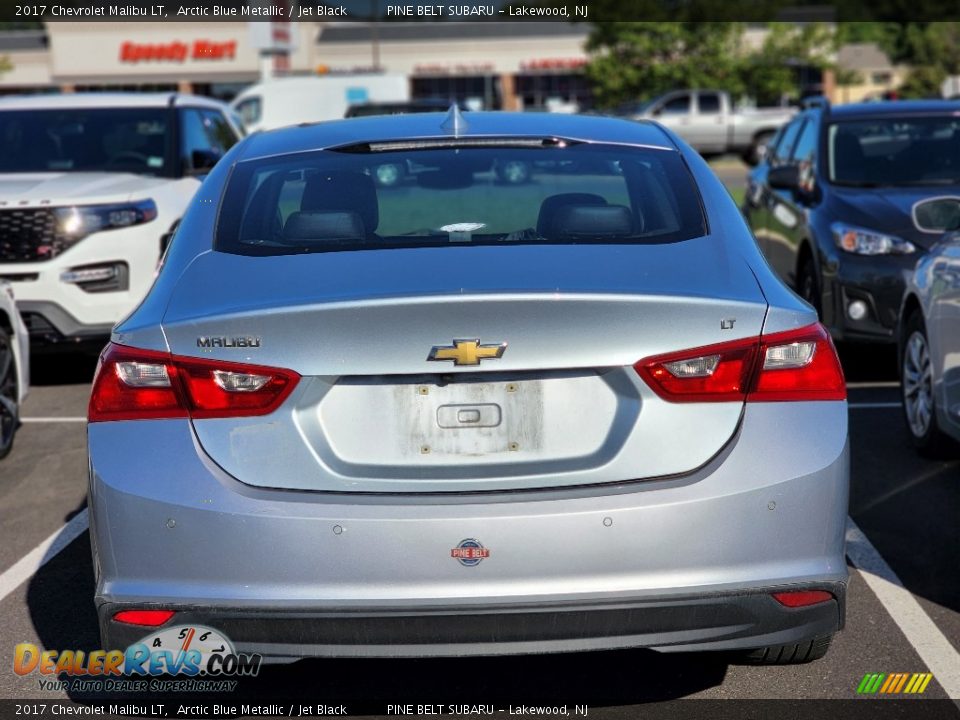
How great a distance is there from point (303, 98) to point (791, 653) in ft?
88.5

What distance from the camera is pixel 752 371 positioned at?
3.36m

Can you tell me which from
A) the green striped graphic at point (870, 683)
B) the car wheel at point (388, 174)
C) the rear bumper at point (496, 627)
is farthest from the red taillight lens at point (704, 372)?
the car wheel at point (388, 174)

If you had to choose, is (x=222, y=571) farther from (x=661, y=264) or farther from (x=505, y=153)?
(x=505, y=153)

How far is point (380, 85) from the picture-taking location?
30250mm

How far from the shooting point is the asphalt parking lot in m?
4.01

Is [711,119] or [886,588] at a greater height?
[886,588]

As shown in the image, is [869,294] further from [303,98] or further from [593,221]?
[303,98]

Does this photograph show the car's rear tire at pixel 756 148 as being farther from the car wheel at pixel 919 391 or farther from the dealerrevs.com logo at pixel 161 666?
the dealerrevs.com logo at pixel 161 666

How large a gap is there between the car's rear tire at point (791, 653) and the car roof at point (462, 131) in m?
1.61

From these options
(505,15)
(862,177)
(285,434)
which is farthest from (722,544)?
(505,15)

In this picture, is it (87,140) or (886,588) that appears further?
(87,140)

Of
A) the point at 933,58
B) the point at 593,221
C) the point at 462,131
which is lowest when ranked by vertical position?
the point at 933,58

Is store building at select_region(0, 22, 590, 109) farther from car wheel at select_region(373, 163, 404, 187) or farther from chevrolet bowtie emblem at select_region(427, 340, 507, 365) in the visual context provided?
chevrolet bowtie emblem at select_region(427, 340, 507, 365)

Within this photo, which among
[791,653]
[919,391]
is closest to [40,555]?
[791,653]
